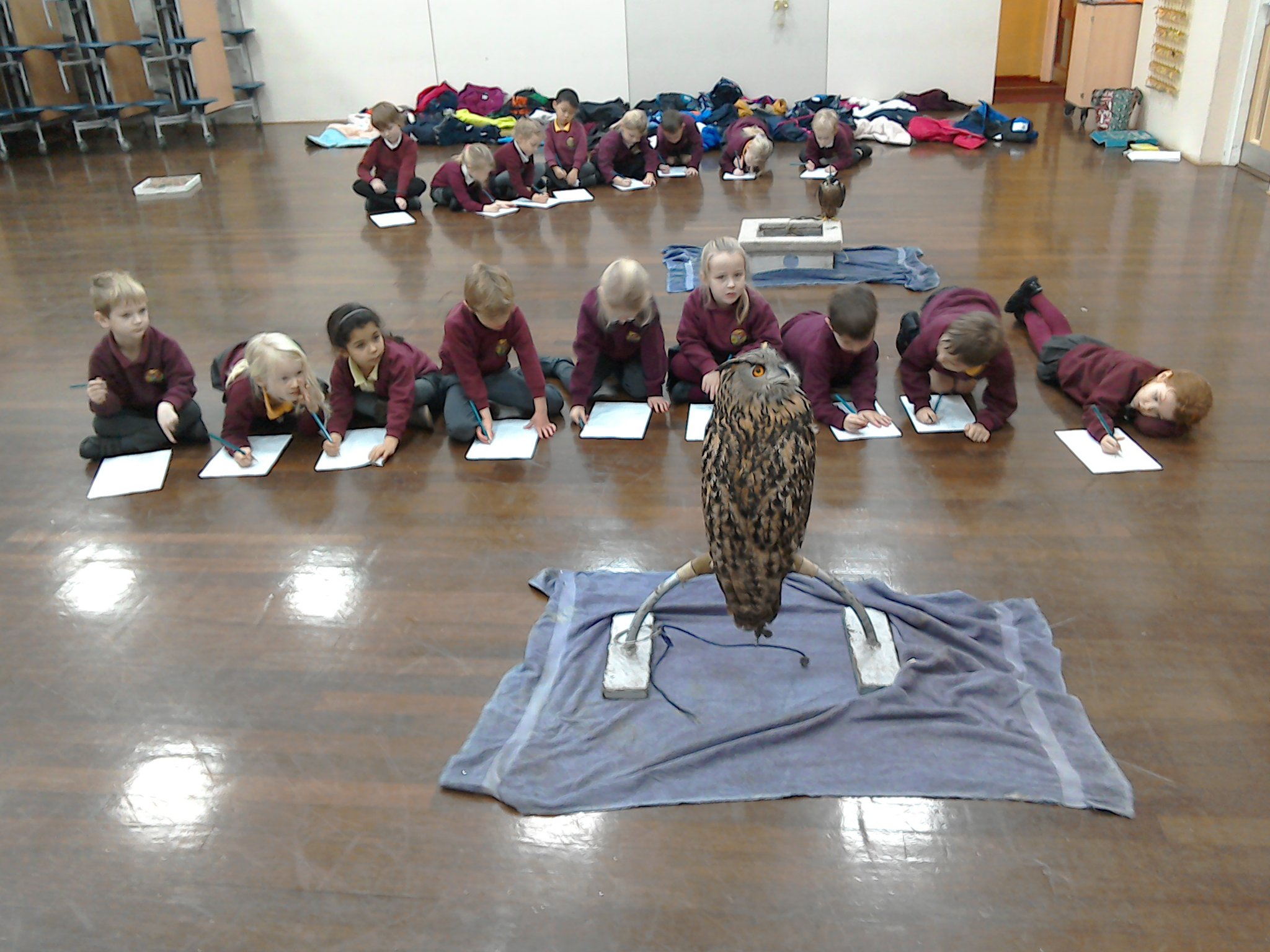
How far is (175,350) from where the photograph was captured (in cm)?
379

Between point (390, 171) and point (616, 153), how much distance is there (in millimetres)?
1762

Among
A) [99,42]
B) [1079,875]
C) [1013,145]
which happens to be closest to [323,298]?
[1079,875]

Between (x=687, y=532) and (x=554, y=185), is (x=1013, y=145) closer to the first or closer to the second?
(x=554, y=185)

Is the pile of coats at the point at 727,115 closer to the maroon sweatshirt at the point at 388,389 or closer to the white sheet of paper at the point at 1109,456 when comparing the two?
the maroon sweatshirt at the point at 388,389

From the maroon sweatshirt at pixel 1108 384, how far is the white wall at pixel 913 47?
7.00 m

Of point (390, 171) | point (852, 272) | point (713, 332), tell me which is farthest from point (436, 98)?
point (713, 332)

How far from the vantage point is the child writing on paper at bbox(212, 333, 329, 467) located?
3562mm

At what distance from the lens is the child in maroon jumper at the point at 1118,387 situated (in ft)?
11.5

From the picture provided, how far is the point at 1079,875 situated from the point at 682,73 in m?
9.50

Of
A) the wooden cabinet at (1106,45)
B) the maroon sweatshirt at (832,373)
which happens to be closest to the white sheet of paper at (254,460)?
the maroon sweatshirt at (832,373)

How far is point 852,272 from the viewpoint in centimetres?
543

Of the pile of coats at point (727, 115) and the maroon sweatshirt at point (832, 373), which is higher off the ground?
the pile of coats at point (727, 115)

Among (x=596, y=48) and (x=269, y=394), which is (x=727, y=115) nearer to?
(x=596, y=48)

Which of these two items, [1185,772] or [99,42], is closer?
[1185,772]
